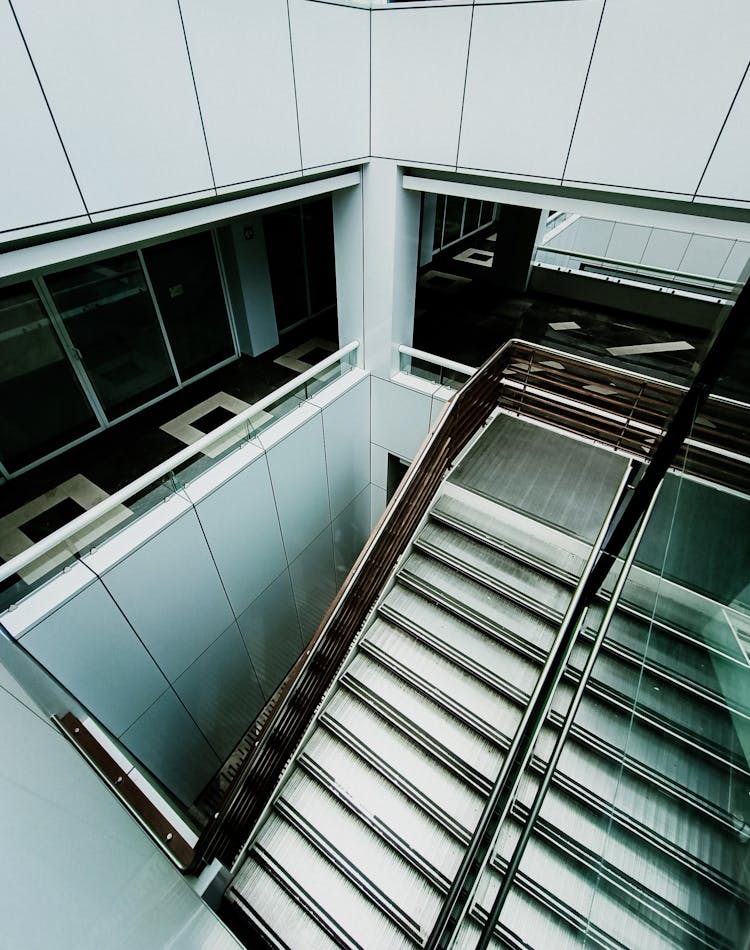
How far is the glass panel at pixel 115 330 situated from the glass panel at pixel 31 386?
10.7 inches

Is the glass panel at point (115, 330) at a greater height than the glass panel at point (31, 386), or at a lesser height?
greater

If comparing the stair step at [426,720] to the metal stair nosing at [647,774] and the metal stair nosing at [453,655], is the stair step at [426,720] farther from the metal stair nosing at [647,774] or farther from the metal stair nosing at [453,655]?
the metal stair nosing at [647,774]

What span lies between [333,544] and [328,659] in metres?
3.06

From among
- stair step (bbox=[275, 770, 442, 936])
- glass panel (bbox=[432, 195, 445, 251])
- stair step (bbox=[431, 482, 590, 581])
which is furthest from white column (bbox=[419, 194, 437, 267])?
stair step (bbox=[275, 770, 442, 936])

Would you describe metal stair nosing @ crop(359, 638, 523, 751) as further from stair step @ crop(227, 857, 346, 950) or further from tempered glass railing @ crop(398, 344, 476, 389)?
tempered glass railing @ crop(398, 344, 476, 389)

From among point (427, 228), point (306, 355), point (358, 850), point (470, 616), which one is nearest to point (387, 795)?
point (358, 850)

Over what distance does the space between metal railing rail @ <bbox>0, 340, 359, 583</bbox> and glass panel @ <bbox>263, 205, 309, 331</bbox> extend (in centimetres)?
294

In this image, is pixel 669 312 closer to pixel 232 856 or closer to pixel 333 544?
pixel 333 544

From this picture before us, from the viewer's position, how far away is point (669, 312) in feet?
32.1

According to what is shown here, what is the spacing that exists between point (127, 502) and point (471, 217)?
1403cm

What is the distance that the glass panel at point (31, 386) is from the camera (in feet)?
18.0

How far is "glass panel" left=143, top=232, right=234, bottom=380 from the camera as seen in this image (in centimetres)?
666

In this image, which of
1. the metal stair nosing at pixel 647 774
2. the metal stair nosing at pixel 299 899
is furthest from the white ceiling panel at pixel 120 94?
the metal stair nosing at pixel 299 899

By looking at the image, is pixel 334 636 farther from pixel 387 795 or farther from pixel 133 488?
pixel 133 488
